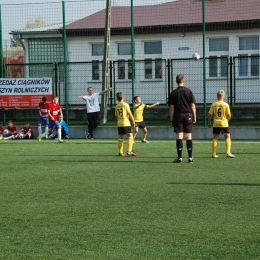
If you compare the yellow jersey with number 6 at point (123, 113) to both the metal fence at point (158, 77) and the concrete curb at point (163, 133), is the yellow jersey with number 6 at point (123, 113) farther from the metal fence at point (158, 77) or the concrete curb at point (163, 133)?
the metal fence at point (158, 77)

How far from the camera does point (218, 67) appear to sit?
96.1ft

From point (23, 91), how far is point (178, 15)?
9443 mm

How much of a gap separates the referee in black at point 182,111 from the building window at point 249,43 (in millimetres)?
17030

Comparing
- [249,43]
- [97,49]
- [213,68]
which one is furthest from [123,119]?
[97,49]

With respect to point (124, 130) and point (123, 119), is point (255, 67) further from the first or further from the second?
point (124, 130)

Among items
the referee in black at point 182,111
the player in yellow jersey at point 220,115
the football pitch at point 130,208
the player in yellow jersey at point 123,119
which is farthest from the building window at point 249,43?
the referee in black at point 182,111

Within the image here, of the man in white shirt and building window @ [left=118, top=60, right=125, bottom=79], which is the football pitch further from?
building window @ [left=118, top=60, right=125, bottom=79]

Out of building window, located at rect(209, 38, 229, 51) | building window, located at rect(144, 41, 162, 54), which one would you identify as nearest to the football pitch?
building window, located at rect(209, 38, 229, 51)

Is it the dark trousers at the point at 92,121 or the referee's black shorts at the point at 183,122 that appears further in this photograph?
the dark trousers at the point at 92,121

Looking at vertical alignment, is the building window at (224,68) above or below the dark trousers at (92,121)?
above

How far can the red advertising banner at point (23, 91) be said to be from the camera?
28656 mm

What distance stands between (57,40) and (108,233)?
1141 inches

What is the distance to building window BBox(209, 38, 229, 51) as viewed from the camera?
109 feet

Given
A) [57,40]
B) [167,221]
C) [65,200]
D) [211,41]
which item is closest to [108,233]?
[167,221]
